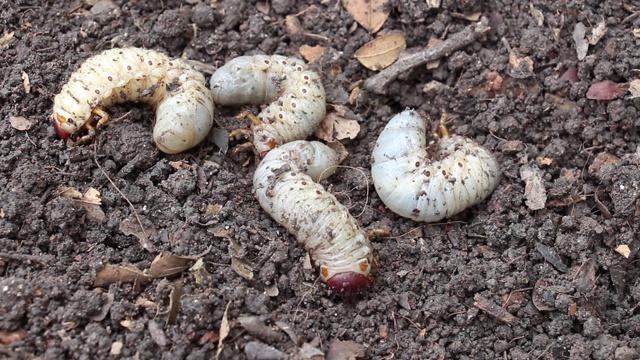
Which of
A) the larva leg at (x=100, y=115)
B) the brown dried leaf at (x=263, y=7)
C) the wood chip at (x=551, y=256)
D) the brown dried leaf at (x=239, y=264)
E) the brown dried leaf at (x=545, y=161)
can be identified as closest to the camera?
the brown dried leaf at (x=239, y=264)

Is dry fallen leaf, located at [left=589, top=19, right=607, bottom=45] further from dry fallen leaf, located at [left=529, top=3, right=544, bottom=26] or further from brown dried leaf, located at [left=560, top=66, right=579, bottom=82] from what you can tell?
dry fallen leaf, located at [left=529, top=3, right=544, bottom=26]

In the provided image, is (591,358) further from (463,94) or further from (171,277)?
(171,277)

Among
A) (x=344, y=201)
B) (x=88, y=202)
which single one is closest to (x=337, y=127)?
(x=344, y=201)

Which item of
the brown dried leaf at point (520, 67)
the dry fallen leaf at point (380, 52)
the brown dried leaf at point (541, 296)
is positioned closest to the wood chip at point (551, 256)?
the brown dried leaf at point (541, 296)

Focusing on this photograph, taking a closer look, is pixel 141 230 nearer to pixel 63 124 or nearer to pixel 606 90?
pixel 63 124

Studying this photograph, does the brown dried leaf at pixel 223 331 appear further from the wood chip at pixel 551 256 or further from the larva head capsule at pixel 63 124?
the wood chip at pixel 551 256

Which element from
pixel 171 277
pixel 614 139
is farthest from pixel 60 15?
pixel 614 139
